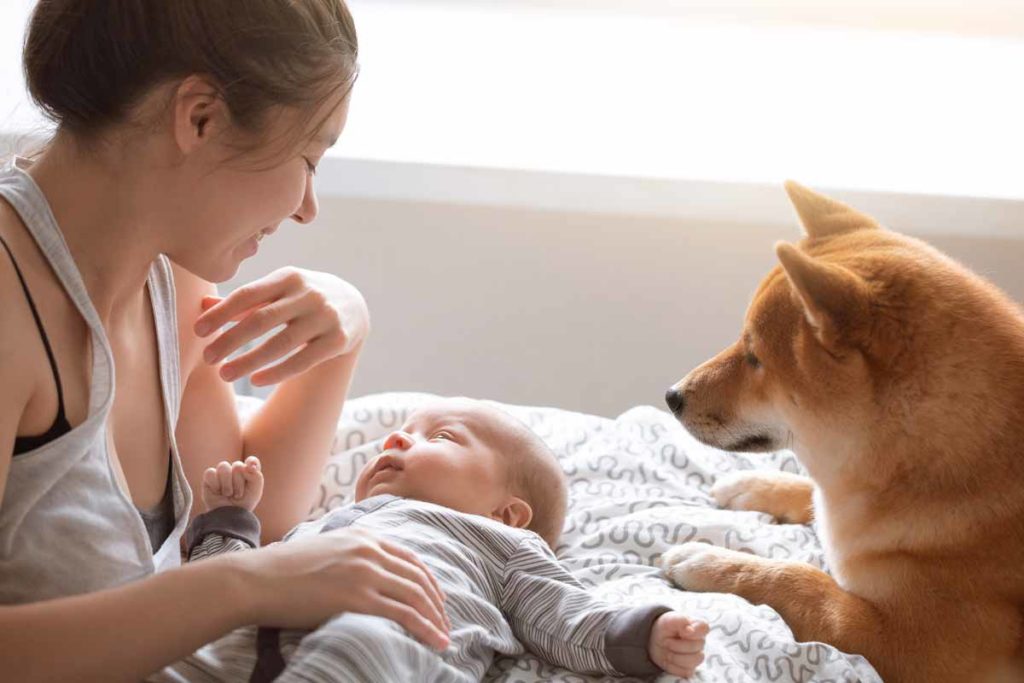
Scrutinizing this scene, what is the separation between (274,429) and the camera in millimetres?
1526

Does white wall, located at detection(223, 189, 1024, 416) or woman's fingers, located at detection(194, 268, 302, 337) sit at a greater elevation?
woman's fingers, located at detection(194, 268, 302, 337)

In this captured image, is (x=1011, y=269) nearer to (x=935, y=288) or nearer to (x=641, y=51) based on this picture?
(x=641, y=51)

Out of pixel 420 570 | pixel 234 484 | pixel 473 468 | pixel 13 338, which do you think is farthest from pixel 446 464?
pixel 13 338

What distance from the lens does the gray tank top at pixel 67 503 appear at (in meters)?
1.01

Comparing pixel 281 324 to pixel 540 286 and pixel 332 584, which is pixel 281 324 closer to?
pixel 332 584

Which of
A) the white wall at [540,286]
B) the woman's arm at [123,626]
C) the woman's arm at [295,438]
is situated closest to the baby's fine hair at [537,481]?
the woman's arm at [295,438]

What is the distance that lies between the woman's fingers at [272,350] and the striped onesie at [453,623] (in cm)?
20

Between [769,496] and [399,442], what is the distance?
21.7 inches

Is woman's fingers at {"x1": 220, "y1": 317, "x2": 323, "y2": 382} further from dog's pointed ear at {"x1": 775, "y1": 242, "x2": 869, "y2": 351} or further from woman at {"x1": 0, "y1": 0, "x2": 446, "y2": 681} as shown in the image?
dog's pointed ear at {"x1": 775, "y1": 242, "x2": 869, "y2": 351}

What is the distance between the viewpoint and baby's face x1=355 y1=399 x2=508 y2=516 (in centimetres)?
139

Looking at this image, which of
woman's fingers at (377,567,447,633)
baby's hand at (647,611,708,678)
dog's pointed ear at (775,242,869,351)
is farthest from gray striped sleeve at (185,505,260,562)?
dog's pointed ear at (775,242,869,351)

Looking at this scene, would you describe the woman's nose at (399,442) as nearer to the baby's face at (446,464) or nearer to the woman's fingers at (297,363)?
the baby's face at (446,464)

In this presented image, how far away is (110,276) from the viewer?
1110 mm

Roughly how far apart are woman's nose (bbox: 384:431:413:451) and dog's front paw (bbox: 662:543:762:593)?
0.36m
